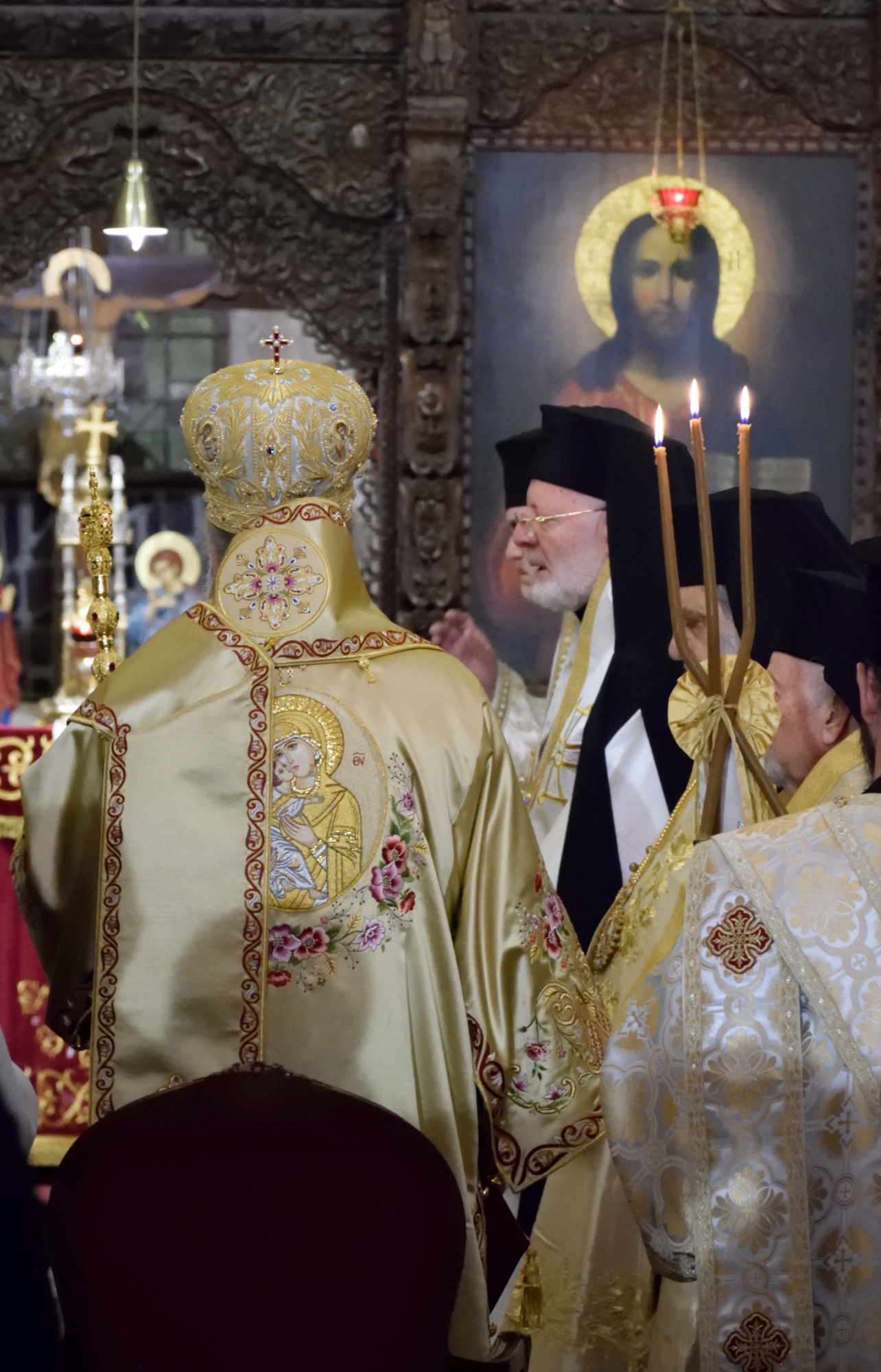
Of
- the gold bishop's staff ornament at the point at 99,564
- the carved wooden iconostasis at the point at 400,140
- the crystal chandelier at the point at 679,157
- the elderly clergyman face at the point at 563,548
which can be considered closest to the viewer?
the gold bishop's staff ornament at the point at 99,564

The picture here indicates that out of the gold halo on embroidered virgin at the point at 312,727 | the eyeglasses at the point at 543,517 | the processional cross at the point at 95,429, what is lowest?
the gold halo on embroidered virgin at the point at 312,727

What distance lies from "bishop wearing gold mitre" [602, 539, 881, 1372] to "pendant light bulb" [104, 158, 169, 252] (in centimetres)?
472

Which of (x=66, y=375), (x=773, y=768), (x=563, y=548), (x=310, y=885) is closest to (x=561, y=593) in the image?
(x=563, y=548)

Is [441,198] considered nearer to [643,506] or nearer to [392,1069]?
[643,506]

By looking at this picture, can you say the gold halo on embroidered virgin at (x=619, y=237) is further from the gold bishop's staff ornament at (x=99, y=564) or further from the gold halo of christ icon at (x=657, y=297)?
the gold bishop's staff ornament at (x=99, y=564)

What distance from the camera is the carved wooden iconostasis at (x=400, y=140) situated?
696cm

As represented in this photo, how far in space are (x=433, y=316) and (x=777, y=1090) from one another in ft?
17.3

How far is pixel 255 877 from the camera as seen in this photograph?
2535mm

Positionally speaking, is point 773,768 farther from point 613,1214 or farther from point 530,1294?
point 530,1294

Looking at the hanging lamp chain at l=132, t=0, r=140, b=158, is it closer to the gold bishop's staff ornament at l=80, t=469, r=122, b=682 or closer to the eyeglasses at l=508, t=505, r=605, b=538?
the eyeglasses at l=508, t=505, r=605, b=538

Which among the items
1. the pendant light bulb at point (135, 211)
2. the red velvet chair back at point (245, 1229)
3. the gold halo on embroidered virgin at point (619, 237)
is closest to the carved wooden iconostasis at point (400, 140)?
the gold halo on embroidered virgin at point (619, 237)

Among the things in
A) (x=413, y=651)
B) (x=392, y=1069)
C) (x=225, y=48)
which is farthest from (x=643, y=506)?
(x=225, y=48)

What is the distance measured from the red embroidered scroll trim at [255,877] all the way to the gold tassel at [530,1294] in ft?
→ 2.72

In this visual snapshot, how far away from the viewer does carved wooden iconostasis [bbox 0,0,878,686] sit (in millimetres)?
6965
